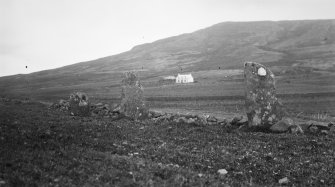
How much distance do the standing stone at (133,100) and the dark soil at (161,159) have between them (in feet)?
30.4

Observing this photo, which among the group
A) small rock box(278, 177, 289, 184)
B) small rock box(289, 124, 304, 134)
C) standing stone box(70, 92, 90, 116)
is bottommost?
small rock box(289, 124, 304, 134)

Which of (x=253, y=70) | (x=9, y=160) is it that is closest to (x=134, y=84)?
(x=253, y=70)

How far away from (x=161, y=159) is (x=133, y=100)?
17.9 meters

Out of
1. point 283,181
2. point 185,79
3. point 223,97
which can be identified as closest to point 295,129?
point 283,181

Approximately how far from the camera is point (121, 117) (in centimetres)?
3195

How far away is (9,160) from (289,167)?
10.6 meters

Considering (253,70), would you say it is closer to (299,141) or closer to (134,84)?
(299,141)

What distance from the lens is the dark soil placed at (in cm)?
1077

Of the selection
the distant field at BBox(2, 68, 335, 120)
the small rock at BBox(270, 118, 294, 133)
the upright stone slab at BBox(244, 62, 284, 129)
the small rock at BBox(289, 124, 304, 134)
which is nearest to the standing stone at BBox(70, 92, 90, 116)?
the distant field at BBox(2, 68, 335, 120)

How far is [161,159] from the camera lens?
15.0 metres

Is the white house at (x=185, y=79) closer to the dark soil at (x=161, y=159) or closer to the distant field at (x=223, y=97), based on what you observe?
the distant field at (x=223, y=97)

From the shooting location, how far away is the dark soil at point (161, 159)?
10773 millimetres

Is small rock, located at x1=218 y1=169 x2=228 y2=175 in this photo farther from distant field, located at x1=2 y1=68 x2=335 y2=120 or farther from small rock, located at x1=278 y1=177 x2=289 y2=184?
distant field, located at x1=2 y1=68 x2=335 y2=120

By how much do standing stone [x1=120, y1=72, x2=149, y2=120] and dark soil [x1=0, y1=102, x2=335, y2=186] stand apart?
365 inches
